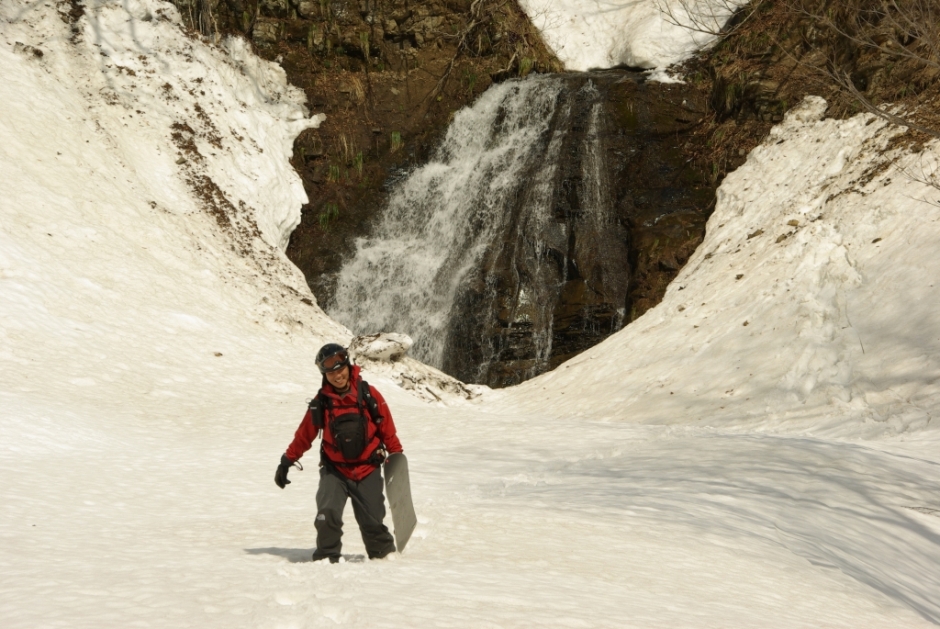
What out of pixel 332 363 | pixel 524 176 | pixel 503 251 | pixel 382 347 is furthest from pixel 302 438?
pixel 524 176

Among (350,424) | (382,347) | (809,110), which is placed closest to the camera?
(350,424)

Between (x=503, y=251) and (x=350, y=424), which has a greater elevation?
(x=503, y=251)

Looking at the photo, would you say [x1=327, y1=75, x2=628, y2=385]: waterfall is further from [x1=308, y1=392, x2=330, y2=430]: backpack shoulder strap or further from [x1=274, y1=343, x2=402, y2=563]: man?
[x1=308, y1=392, x2=330, y2=430]: backpack shoulder strap

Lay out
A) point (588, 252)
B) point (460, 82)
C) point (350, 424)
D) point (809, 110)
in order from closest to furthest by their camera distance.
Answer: point (350, 424) → point (809, 110) → point (588, 252) → point (460, 82)

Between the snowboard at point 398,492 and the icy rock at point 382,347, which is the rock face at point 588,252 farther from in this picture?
the snowboard at point 398,492

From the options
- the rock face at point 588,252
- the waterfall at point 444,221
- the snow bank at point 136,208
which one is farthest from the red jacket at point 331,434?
the waterfall at point 444,221

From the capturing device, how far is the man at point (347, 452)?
518cm

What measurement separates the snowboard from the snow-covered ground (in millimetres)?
254

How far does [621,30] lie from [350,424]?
23247 millimetres

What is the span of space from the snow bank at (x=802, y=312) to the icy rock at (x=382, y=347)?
261cm

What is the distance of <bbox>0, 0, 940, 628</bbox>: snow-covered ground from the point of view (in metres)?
4.66

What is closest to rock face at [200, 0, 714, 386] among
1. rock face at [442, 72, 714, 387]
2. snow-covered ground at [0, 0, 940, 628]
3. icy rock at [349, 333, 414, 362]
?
rock face at [442, 72, 714, 387]

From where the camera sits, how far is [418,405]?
14.9 meters

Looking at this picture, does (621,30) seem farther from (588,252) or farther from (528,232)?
(588,252)
